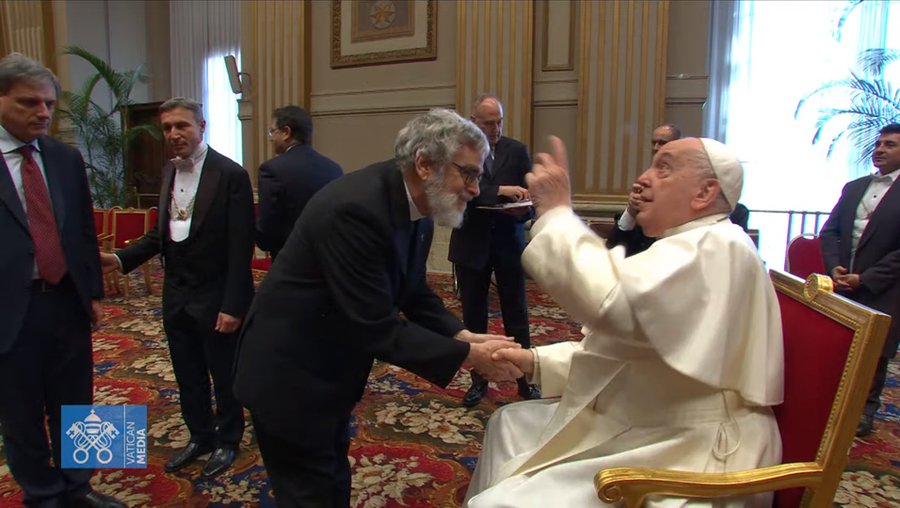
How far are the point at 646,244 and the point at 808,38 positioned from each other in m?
4.90

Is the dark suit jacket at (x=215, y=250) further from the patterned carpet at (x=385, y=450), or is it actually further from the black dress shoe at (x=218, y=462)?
the patterned carpet at (x=385, y=450)

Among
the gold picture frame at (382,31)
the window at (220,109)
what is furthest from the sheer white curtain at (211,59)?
the gold picture frame at (382,31)

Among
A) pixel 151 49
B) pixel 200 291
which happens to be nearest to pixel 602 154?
pixel 200 291

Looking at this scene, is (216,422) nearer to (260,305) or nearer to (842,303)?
(260,305)

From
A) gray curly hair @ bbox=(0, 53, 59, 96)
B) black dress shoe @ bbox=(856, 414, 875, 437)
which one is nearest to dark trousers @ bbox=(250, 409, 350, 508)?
gray curly hair @ bbox=(0, 53, 59, 96)

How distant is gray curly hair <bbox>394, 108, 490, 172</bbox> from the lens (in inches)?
59.4

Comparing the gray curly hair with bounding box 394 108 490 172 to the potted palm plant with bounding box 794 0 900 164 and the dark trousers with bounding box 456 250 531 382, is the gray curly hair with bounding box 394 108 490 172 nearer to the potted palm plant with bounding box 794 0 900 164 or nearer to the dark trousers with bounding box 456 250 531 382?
the dark trousers with bounding box 456 250 531 382

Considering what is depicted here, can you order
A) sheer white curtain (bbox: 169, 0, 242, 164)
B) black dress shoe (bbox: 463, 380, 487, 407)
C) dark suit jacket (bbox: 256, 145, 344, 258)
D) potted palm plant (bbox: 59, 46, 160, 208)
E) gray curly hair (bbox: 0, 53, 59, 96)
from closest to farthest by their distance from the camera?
gray curly hair (bbox: 0, 53, 59, 96) → dark suit jacket (bbox: 256, 145, 344, 258) → black dress shoe (bbox: 463, 380, 487, 407) → potted palm plant (bbox: 59, 46, 160, 208) → sheer white curtain (bbox: 169, 0, 242, 164)

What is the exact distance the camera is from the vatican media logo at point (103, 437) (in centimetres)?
206

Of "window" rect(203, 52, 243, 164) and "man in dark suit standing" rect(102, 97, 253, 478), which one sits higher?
"window" rect(203, 52, 243, 164)

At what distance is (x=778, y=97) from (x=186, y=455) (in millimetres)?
6595

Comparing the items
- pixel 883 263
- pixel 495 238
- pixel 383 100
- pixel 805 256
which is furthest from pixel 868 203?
pixel 383 100

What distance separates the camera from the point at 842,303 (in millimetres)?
1293

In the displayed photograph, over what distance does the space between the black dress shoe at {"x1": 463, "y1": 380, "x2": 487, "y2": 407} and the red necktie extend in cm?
202
